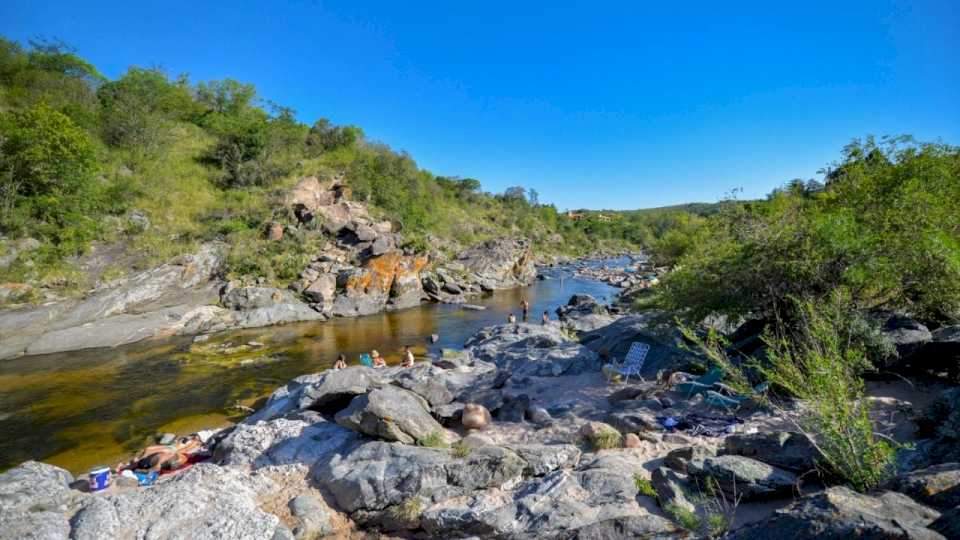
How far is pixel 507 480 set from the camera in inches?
274

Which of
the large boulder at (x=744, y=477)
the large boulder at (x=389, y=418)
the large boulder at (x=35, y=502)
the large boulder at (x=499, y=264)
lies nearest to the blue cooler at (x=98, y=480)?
the large boulder at (x=35, y=502)

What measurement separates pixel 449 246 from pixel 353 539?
1844 inches

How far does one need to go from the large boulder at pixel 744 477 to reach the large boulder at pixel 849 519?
2.03 m

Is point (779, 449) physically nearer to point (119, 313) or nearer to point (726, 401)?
point (726, 401)

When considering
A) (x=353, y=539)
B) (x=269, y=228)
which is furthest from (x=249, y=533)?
(x=269, y=228)

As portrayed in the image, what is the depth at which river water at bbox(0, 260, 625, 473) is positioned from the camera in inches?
461

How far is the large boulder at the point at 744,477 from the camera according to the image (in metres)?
5.23

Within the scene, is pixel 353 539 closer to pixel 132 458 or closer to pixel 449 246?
pixel 132 458

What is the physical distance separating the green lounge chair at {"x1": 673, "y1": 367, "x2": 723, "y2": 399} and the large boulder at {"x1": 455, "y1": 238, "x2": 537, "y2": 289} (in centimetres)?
3149

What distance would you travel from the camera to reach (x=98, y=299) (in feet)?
73.4

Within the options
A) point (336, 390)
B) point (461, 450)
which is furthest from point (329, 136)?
point (461, 450)

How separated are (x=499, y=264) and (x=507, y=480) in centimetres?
3861

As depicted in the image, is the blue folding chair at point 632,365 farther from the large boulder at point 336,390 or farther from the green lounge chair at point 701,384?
the large boulder at point 336,390

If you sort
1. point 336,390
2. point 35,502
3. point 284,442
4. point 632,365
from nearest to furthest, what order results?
1. point 35,502
2. point 284,442
3. point 336,390
4. point 632,365
